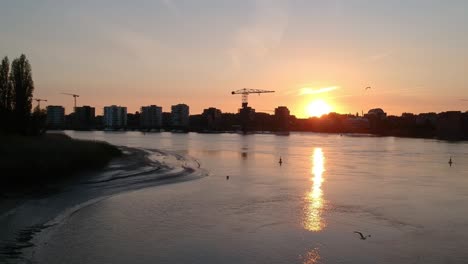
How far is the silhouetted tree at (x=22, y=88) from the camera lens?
5141cm

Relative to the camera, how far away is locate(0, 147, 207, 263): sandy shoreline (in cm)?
1498

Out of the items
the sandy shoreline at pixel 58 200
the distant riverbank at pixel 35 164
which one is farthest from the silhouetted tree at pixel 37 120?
the sandy shoreline at pixel 58 200

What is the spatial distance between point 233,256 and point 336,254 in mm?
3339

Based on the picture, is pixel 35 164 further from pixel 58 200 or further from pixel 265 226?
pixel 265 226

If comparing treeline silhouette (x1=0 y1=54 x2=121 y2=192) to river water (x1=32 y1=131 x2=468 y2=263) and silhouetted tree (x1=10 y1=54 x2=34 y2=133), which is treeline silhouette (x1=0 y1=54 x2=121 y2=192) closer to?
silhouetted tree (x1=10 y1=54 x2=34 y2=133)

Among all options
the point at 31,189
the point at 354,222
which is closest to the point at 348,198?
the point at 354,222

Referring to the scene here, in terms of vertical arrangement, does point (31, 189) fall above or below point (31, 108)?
below

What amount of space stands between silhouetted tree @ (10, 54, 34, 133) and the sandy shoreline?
1716 centimetres

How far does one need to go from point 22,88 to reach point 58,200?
34.9m

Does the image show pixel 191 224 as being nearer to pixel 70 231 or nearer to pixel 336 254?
pixel 70 231

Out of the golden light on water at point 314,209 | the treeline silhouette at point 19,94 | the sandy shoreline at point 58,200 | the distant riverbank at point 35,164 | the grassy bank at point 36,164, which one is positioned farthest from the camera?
the treeline silhouette at point 19,94

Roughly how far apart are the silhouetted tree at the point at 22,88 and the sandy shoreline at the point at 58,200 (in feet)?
56.3

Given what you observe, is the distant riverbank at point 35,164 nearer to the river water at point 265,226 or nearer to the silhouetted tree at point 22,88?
the river water at point 265,226

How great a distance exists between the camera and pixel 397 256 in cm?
1482
